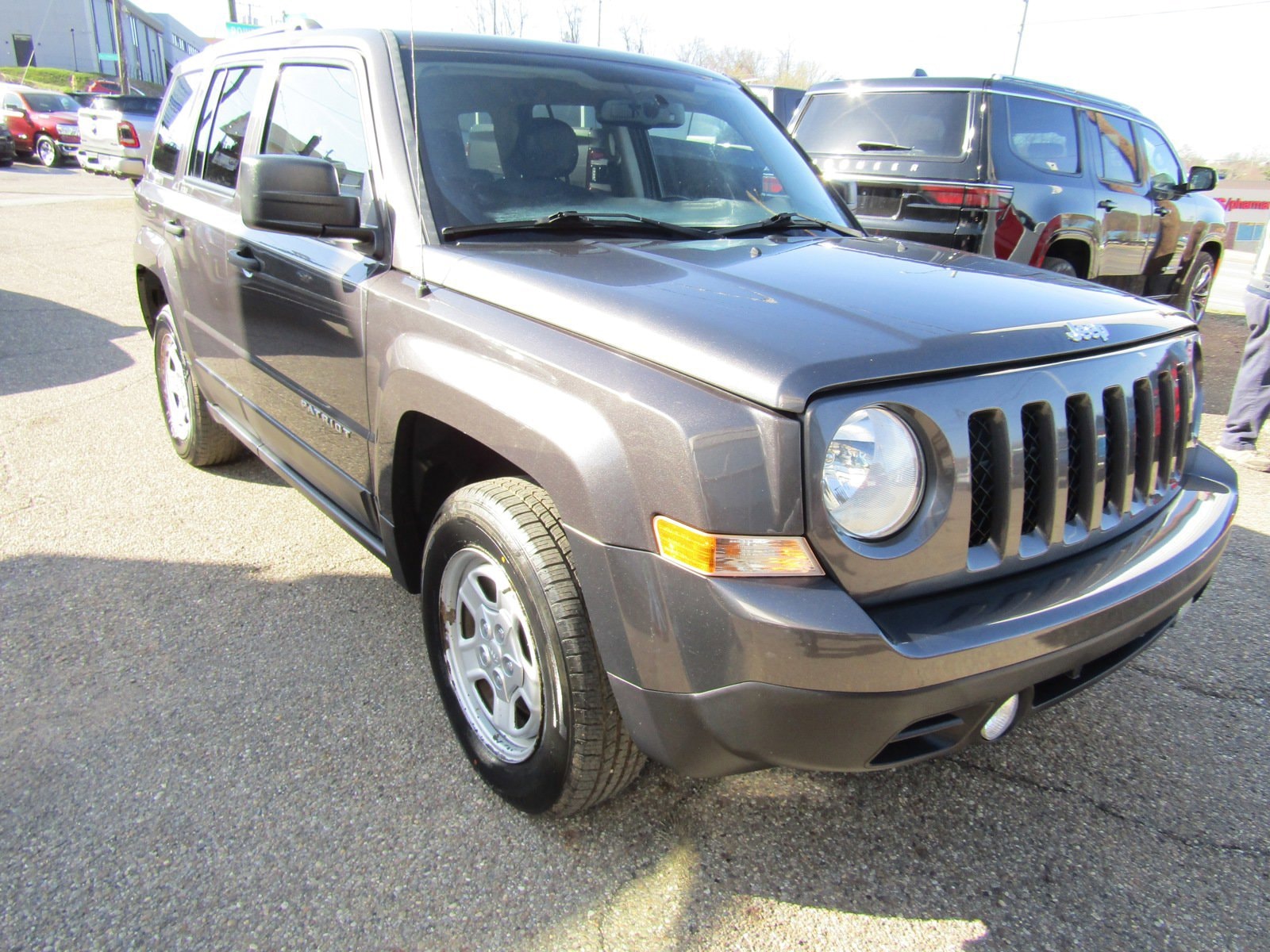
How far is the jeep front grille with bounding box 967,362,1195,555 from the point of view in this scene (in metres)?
1.76

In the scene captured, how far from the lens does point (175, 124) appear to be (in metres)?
4.19

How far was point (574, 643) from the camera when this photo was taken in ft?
6.15

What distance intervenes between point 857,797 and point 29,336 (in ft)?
23.0

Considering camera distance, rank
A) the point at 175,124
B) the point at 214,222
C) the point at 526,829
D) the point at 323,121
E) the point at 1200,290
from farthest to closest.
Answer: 1. the point at 1200,290
2. the point at 175,124
3. the point at 214,222
4. the point at 323,121
5. the point at 526,829

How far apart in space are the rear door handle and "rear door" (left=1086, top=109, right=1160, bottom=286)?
6027 millimetres

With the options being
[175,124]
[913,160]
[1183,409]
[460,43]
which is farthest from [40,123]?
[1183,409]

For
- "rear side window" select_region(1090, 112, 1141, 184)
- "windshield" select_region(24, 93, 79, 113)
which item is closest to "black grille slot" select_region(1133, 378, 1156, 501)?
"rear side window" select_region(1090, 112, 1141, 184)

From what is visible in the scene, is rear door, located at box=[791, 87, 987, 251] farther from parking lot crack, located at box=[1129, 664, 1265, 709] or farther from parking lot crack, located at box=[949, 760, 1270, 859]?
parking lot crack, located at box=[949, 760, 1270, 859]

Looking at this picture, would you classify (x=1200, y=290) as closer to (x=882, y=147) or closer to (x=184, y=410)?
(x=882, y=147)

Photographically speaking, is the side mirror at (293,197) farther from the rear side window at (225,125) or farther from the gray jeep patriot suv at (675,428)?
the rear side window at (225,125)

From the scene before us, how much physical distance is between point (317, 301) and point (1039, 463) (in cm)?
204

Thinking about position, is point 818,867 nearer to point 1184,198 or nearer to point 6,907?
point 6,907

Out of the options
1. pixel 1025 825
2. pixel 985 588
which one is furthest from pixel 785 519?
pixel 1025 825

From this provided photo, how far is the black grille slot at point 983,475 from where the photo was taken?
1.75 m
